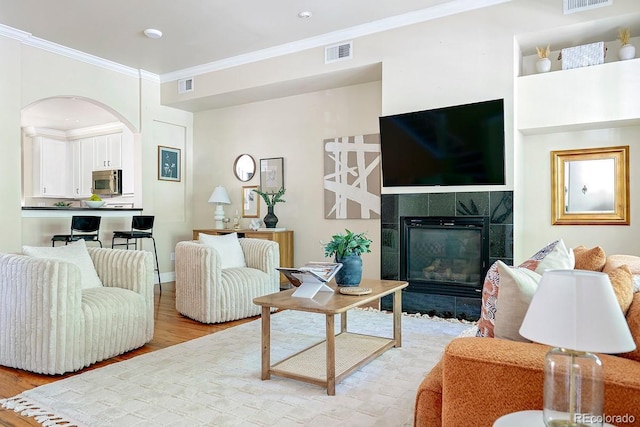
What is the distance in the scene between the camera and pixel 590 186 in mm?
4070

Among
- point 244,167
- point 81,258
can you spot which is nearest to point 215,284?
point 81,258

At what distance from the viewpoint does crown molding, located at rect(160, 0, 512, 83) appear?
13.4ft

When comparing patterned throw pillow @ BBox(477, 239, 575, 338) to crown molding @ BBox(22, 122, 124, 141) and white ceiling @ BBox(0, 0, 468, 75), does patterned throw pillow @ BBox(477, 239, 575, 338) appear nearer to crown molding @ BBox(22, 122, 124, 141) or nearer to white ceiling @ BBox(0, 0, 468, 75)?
white ceiling @ BBox(0, 0, 468, 75)

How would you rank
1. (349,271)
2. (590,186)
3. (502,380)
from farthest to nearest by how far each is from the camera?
(590,186)
(349,271)
(502,380)

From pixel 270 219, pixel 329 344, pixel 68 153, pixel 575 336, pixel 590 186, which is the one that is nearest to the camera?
pixel 575 336

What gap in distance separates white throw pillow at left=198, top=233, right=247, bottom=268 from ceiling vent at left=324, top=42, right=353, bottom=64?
85.8 inches

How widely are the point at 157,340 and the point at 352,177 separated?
9.40ft

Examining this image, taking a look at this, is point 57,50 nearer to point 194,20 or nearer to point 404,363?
point 194,20

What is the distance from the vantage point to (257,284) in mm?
4266

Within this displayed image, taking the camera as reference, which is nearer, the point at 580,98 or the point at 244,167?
the point at 580,98

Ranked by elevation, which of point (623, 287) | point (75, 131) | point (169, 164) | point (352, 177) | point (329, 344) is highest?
point (75, 131)

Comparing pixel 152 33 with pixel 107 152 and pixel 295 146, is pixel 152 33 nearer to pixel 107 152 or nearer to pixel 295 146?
pixel 295 146

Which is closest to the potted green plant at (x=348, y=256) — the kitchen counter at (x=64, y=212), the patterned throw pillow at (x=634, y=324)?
the patterned throw pillow at (x=634, y=324)

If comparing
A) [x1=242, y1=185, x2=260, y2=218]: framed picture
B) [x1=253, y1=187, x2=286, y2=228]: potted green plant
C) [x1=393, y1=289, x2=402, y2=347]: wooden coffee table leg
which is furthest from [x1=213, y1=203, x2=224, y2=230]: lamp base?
[x1=393, y1=289, x2=402, y2=347]: wooden coffee table leg
